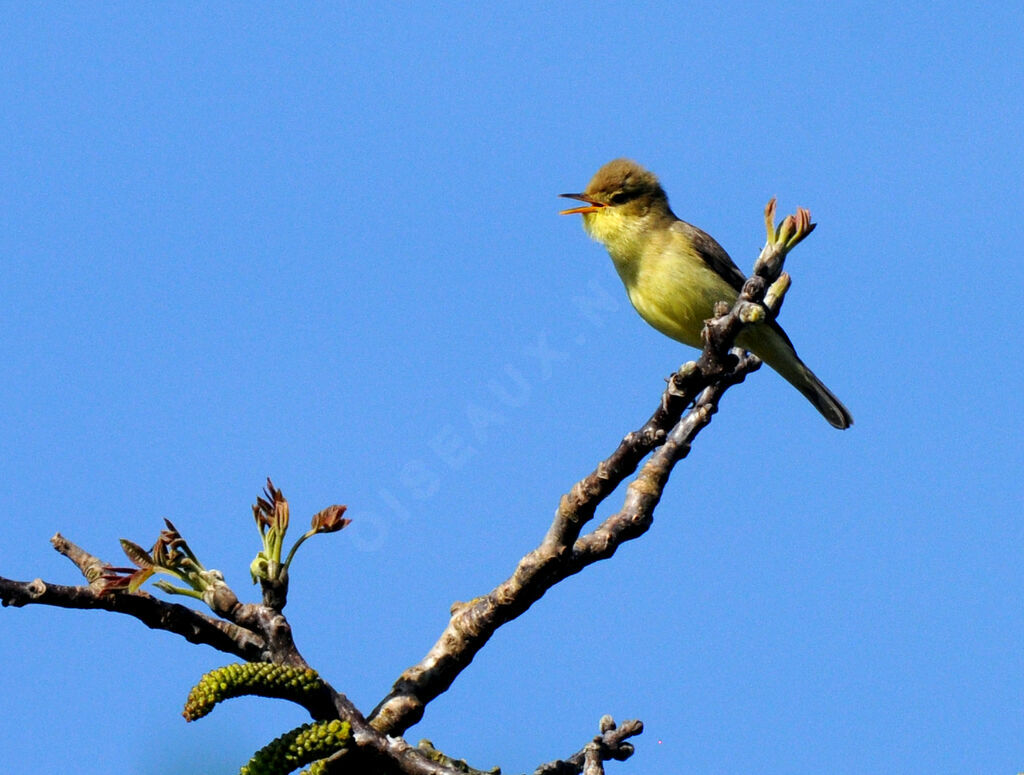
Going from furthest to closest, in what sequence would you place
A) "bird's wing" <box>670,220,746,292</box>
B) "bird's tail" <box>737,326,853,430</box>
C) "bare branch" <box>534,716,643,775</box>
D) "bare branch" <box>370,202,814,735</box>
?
"bird's wing" <box>670,220,746,292</box> < "bird's tail" <box>737,326,853,430</box> < "bare branch" <box>370,202,814,735</box> < "bare branch" <box>534,716,643,775</box>

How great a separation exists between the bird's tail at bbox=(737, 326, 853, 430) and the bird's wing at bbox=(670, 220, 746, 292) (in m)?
0.62

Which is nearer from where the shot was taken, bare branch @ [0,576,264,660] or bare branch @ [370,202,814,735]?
bare branch @ [0,576,264,660]

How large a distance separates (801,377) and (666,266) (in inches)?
65.0

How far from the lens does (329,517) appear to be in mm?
3693

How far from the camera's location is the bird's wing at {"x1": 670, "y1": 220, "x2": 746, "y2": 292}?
10.3 m

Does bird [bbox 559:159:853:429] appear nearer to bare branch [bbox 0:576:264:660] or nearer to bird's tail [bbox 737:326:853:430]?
bird's tail [bbox 737:326:853:430]

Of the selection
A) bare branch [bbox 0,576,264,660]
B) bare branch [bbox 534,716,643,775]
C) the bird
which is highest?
the bird

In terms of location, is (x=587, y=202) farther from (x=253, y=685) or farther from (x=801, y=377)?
(x=253, y=685)

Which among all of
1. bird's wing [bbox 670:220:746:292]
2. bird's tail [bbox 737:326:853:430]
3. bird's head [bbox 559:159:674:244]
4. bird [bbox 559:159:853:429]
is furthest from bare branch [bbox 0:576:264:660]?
bird's wing [bbox 670:220:746:292]

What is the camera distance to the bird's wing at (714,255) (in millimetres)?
10289

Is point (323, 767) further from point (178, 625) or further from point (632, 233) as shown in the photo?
point (632, 233)

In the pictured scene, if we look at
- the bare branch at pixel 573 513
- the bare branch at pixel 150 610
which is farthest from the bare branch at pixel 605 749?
the bare branch at pixel 150 610

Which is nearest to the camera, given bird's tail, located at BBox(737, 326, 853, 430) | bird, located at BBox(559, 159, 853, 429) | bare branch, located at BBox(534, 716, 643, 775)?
bare branch, located at BBox(534, 716, 643, 775)

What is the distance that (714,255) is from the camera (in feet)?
34.0
